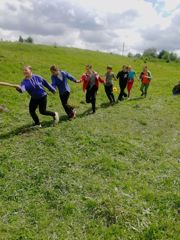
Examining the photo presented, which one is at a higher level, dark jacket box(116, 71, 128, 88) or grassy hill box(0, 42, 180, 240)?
dark jacket box(116, 71, 128, 88)

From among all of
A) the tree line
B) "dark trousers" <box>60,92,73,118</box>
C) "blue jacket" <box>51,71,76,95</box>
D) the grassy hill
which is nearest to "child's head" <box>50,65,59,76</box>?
"blue jacket" <box>51,71,76,95</box>

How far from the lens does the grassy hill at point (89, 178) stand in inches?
274

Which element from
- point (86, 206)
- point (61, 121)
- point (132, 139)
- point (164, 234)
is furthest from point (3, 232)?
point (61, 121)

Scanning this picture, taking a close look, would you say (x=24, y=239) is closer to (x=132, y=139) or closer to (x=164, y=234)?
(x=164, y=234)

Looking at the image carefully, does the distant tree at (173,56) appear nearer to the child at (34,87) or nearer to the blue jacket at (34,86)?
the child at (34,87)

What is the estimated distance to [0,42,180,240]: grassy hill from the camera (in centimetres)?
697

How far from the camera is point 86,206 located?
762 cm

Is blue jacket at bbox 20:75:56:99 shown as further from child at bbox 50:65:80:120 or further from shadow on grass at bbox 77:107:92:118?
shadow on grass at bbox 77:107:92:118

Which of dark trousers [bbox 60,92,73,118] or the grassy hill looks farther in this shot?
dark trousers [bbox 60,92,73,118]

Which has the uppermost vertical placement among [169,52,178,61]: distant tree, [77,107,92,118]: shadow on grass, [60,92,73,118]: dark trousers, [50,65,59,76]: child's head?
[50,65,59,76]: child's head

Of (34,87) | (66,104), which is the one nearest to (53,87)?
(34,87)

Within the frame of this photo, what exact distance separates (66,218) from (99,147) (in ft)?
14.0

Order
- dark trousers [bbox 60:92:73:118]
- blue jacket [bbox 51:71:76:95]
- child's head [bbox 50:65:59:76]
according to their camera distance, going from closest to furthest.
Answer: child's head [bbox 50:65:59:76] → blue jacket [bbox 51:71:76:95] → dark trousers [bbox 60:92:73:118]

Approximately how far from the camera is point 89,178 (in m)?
8.91
